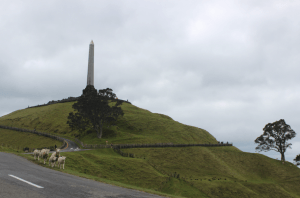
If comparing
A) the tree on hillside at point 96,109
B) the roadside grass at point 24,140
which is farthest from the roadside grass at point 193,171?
the roadside grass at point 24,140

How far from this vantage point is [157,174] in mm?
40219

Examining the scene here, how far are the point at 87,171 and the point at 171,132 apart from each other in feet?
173

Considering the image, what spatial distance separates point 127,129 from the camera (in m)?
84.7

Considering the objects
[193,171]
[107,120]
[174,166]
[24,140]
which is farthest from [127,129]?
[193,171]

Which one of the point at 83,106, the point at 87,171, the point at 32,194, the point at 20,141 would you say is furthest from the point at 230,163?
the point at 20,141

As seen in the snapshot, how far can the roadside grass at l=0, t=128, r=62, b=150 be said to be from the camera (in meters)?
70.7

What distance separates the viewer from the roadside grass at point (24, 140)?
70.7 m

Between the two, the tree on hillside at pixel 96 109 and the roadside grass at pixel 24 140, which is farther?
the tree on hillside at pixel 96 109

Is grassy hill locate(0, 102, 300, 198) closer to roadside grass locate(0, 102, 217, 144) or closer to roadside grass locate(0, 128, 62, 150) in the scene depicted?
roadside grass locate(0, 102, 217, 144)

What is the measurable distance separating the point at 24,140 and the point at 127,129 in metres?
38.5

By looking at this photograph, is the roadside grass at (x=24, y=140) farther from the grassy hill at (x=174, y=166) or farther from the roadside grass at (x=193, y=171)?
the roadside grass at (x=193, y=171)

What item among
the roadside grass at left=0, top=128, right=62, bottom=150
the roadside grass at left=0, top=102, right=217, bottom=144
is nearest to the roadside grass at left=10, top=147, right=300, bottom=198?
the roadside grass at left=0, top=102, right=217, bottom=144

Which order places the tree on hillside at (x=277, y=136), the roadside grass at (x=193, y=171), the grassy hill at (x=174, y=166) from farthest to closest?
1. the tree on hillside at (x=277, y=136)
2. the grassy hill at (x=174, y=166)
3. the roadside grass at (x=193, y=171)

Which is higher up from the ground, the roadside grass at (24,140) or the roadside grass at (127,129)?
the roadside grass at (127,129)
